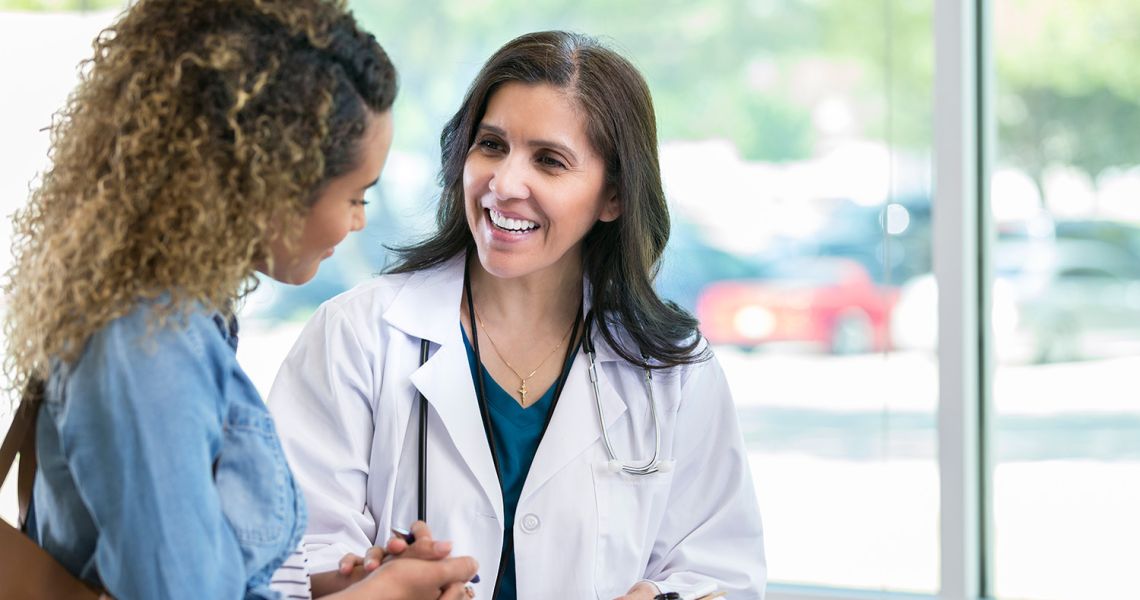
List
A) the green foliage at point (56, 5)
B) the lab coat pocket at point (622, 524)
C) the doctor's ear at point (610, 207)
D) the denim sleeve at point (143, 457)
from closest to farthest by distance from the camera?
the denim sleeve at point (143, 457) → the lab coat pocket at point (622, 524) → the doctor's ear at point (610, 207) → the green foliage at point (56, 5)

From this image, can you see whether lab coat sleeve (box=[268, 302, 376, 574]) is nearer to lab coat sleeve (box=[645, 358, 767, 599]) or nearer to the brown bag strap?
lab coat sleeve (box=[645, 358, 767, 599])

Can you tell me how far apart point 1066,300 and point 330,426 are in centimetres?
181

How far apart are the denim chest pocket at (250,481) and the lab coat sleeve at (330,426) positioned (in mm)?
658

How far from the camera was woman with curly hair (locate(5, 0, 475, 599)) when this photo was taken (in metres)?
1.02

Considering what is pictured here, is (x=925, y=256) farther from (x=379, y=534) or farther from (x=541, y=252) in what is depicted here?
(x=379, y=534)

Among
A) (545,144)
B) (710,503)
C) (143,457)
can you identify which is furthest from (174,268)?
(710,503)

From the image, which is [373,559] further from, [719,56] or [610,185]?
[719,56]

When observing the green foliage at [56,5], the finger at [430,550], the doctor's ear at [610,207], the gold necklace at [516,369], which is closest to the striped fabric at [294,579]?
the finger at [430,550]

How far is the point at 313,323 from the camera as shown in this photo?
200 centimetres

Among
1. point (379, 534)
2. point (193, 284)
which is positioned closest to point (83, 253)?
point (193, 284)

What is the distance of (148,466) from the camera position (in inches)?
39.4

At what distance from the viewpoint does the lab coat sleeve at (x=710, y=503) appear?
198cm

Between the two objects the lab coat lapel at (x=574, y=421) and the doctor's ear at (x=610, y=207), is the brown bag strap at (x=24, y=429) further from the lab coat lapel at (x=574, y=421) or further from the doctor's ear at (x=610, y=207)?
the doctor's ear at (x=610, y=207)

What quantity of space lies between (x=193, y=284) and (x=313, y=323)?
36.2 inches
